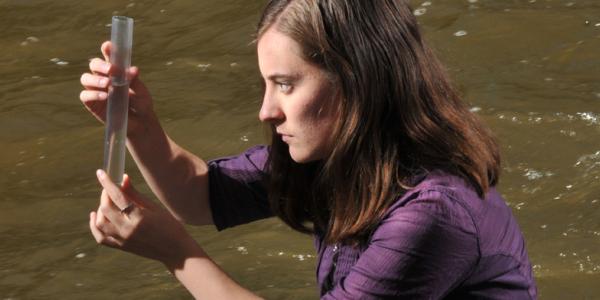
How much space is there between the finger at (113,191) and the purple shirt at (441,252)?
0.42 meters

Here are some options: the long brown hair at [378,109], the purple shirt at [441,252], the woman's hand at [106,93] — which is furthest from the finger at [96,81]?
the purple shirt at [441,252]

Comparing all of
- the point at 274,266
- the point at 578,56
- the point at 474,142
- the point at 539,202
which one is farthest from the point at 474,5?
the point at 474,142

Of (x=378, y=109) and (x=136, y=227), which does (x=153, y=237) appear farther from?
(x=378, y=109)

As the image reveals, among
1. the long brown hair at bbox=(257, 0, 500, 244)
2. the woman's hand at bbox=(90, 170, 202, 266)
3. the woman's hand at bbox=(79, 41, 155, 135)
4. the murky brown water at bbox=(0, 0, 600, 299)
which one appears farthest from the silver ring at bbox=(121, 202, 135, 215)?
the murky brown water at bbox=(0, 0, 600, 299)

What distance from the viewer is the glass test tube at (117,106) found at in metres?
2.45

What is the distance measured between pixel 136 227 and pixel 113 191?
8cm

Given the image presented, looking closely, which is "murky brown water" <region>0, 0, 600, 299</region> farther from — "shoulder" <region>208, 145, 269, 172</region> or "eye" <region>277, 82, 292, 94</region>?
"eye" <region>277, 82, 292, 94</region>

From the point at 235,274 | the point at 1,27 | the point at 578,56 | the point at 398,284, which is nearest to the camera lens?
the point at 398,284

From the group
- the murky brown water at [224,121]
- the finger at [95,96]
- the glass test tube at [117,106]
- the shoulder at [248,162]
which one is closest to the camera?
the glass test tube at [117,106]

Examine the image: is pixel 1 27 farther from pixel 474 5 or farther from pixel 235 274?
pixel 235 274

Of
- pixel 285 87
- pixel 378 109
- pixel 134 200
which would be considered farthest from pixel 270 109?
pixel 134 200

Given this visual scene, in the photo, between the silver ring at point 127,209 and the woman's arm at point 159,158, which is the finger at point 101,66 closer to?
the woman's arm at point 159,158

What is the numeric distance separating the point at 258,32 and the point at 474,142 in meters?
0.46

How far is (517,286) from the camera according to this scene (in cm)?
246
